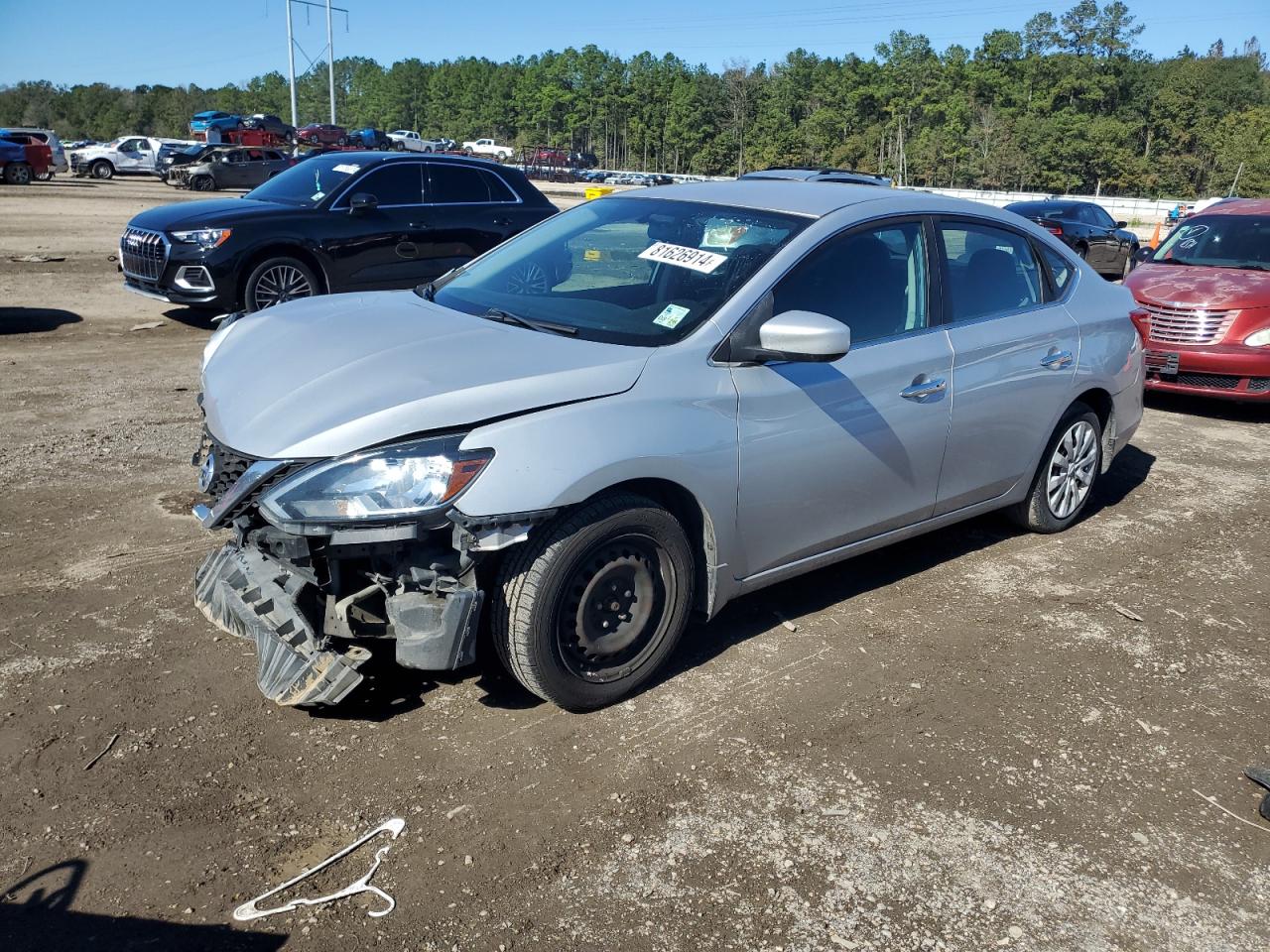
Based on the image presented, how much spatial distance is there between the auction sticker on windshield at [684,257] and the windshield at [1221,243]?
7.49m

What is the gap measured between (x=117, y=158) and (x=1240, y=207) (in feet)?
139

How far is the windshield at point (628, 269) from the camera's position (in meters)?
3.96

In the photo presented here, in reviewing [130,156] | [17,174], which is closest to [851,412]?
[17,174]

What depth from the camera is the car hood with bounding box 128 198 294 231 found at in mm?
9828

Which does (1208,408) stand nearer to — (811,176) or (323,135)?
(811,176)

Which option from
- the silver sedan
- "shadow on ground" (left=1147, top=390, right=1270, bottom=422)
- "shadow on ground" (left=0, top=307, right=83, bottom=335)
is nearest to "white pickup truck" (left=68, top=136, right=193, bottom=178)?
"shadow on ground" (left=0, top=307, right=83, bottom=335)

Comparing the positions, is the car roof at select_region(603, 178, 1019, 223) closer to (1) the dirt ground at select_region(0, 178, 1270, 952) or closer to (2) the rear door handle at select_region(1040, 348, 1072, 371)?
(2) the rear door handle at select_region(1040, 348, 1072, 371)

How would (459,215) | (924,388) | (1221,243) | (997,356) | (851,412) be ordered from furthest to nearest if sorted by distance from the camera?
(459,215)
(1221,243)
(997,356)
(924,388)
(851,412)

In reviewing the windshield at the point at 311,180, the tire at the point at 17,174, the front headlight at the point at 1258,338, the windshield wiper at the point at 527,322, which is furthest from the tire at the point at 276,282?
the tire at the point at 17,174

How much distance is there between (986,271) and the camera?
16.4 feet

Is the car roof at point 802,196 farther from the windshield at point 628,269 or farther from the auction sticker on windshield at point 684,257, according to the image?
the auction sticker on windshield at point 684,257

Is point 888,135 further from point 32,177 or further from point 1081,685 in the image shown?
point 1081,685

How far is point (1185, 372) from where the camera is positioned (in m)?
8.88

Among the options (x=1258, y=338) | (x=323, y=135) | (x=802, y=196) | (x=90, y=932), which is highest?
(x=323, y=135)
